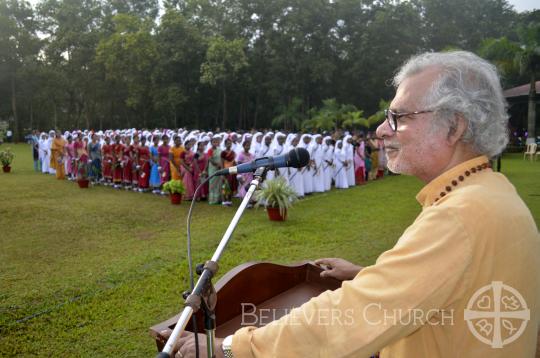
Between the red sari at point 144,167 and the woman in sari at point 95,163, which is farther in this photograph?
the woman in sari at point 95,163

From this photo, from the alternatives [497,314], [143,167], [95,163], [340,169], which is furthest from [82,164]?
[497,314]

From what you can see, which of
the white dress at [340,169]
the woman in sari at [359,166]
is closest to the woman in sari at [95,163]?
the white dress at [340,169]

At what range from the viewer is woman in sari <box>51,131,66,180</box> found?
1558 cm

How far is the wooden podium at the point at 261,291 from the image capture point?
7.73ft

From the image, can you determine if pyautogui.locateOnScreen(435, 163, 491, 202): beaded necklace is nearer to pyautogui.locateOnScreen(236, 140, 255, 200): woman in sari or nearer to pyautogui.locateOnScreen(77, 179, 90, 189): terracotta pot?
pyautogui.locateOnScreen(236, 140, 255, 200): woman in sari

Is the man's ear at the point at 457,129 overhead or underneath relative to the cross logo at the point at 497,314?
overhead

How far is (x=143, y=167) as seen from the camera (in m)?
12.8

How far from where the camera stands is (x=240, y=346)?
1.33 metres

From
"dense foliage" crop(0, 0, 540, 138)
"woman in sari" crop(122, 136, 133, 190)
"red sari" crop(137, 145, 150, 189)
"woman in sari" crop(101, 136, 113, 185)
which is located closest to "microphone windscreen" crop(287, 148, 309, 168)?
"red sari" crop(137, 145, 150, 189)

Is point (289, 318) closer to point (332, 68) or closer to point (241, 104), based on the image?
point (332, 68)

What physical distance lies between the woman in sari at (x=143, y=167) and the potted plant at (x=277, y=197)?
549 centimetres

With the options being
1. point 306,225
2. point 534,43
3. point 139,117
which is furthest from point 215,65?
point 306,225

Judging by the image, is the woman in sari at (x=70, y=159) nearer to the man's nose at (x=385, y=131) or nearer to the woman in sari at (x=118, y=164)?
the woman in sari at (x=118, y=164)

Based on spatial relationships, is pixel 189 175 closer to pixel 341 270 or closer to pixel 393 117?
pixel 341 270
